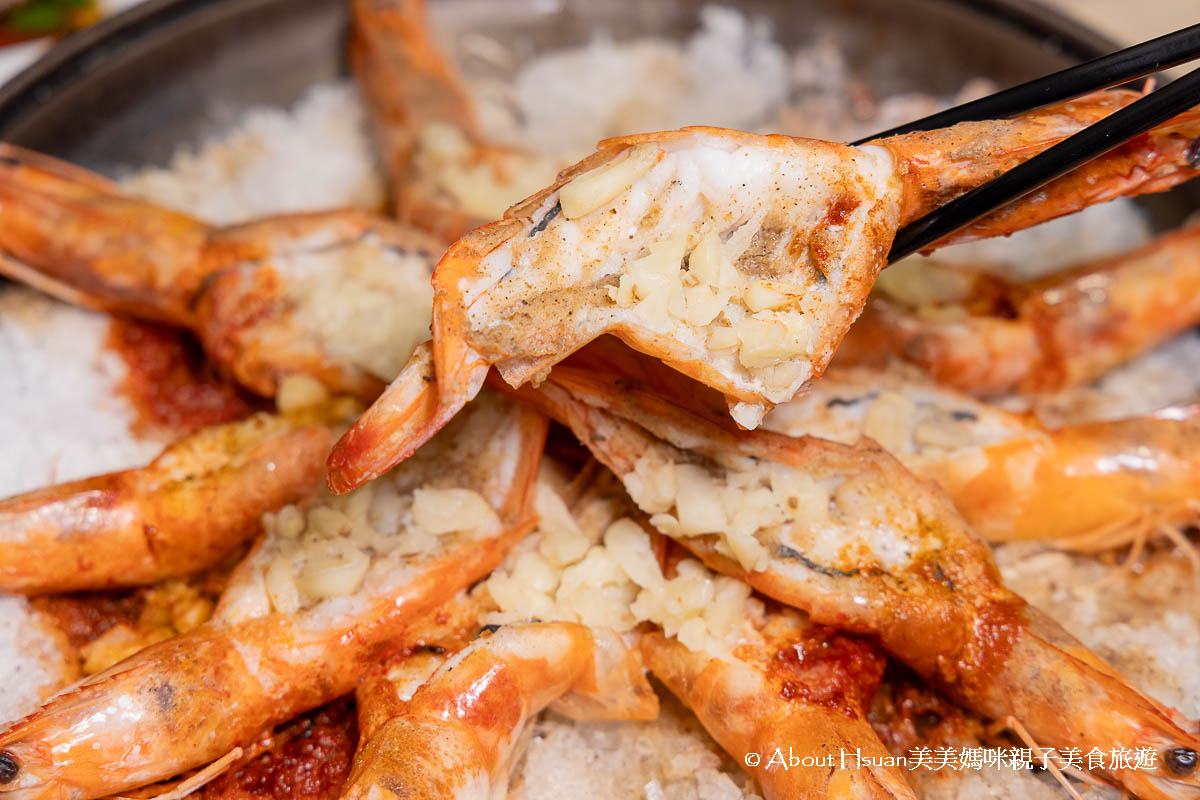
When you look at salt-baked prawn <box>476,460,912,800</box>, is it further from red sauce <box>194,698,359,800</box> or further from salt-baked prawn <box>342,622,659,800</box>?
red sauce <box>194,698,359,800</box>

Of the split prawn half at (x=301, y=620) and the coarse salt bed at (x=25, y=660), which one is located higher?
the split prawn half at (x=301, y=620)

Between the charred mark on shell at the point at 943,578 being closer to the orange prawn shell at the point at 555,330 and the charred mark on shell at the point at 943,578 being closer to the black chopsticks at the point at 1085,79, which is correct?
the orange prawn shell at the point at 555,330

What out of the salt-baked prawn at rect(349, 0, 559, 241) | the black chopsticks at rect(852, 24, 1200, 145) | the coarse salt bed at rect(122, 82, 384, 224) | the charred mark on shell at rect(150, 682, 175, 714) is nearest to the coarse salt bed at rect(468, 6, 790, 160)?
the salt-baked prawn at rect(349, 0, 559, 241)

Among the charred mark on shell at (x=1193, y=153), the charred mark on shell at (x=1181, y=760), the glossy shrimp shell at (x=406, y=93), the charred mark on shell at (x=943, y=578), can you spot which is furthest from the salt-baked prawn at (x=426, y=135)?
the charred mark on shell at (x=1181, y=760)

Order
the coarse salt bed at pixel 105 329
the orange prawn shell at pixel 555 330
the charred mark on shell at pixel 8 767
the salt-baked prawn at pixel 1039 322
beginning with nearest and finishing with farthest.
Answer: the orange prawn shell at pixel 555 330
the charred mark on shell at pixel 8 767
the coarse salt bed at pixel 105 329
the salt-baked prawn at pixel 1039 322

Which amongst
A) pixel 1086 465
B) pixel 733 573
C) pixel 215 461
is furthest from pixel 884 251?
pixel 215 461

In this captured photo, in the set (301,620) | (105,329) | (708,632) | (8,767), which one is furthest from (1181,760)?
(105,329)
